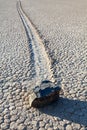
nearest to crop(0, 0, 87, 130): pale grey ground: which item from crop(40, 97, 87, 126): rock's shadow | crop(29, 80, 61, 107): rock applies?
crop(40, 97, 87, 126): rock's shadow

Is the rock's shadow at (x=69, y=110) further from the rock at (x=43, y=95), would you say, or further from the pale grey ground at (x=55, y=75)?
the rock at (x=43, y=95)

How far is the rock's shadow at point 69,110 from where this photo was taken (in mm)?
5559

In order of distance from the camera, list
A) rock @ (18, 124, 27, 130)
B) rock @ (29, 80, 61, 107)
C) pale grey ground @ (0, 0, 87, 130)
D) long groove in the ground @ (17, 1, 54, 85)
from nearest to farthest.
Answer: rock @ (18, 124, 27, 130) < pale grey ground @ (0, 0, 87, 130) < rock @ (29, 80, 61, 107) < long groove in the ground @ (17, 1, 54, 85)

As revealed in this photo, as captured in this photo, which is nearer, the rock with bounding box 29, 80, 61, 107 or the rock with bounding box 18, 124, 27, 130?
the rock with bounding box 18, 124, 27, 130

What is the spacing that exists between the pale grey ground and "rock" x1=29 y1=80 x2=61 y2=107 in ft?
0.51

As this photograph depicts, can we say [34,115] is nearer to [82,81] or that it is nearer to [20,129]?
[20,129]

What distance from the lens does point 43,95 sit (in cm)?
590

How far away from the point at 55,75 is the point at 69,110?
1.99 m

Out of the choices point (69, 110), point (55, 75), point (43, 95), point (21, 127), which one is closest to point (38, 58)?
point (55, 75)

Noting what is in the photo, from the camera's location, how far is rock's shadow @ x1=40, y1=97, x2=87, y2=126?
5559 millimetres

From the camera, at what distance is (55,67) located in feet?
27.1

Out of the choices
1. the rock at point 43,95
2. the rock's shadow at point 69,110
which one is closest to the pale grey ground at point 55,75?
the rock's shadow at point 69,110

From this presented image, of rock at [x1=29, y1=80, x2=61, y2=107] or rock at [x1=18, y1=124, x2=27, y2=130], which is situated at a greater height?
rock at [x1=29, y1=80, x2=61, y2=107]

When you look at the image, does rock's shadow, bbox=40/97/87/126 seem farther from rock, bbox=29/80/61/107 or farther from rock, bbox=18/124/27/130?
rock, bbox=18/124/27/130
